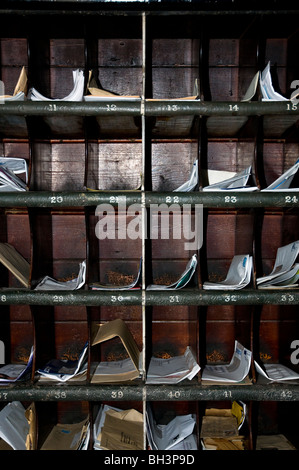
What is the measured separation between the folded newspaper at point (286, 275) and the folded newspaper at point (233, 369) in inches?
12.8

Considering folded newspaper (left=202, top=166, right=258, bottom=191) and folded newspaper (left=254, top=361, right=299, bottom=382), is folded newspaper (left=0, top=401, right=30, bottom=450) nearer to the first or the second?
folded newspaper (left=254, top=361, right=299, bottom=382)

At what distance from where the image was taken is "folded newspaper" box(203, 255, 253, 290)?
4.89 feet

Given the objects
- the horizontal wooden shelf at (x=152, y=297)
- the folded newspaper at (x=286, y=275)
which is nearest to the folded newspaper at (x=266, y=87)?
the folded newspaper at (x=286, y=275)

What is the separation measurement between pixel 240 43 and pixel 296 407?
5.70 ft

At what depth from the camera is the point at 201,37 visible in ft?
4.88

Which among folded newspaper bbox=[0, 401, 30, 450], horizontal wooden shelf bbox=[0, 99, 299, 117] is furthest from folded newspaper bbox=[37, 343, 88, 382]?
horizontal wooden shelf bbox=[0, 99, 299, 117]

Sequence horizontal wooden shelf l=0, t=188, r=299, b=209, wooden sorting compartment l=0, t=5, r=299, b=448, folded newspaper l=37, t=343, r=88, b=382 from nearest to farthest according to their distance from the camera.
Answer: horizontal wooden shelf l=0, t=188, r=299, b=209
folded newspaper l=37, t=343, r=88, b=382
wooden sorting compartment l=0, t=5, r=299, b=448

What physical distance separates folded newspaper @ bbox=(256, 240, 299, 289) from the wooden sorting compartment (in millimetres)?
155

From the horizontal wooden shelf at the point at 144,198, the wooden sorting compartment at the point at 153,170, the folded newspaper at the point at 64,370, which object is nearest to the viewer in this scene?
Answer: the horizontal wooden shelf at the point at 144,198

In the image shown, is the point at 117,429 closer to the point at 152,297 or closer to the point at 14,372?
the point at 14,372

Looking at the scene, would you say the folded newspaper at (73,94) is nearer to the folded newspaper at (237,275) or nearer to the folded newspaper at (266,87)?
the folded newspaper at (266,87)

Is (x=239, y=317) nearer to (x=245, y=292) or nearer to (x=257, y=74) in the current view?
(x=245, y=292)

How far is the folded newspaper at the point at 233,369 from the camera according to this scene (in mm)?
1499
